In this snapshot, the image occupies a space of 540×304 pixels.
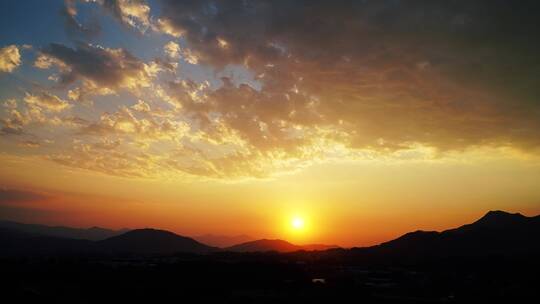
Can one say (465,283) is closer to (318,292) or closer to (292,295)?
(318,292)

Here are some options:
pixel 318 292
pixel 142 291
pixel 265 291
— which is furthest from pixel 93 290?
pixel 318 292

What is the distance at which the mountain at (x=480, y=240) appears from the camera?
10412 cm

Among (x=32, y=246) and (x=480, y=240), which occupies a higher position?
(x=480, y=240)

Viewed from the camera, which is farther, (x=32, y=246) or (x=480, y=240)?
(x=32, y=246)

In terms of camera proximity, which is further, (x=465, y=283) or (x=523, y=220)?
(x=523, y=220)

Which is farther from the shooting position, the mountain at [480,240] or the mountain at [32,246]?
the mountain at [32,246]

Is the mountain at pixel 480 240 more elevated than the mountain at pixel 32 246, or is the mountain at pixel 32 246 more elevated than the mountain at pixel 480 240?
the mountain at pixel 480 240

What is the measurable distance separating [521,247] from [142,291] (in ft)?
285

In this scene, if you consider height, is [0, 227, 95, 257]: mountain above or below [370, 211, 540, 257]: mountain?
below

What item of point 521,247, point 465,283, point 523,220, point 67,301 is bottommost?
point 67,301

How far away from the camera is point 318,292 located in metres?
60.0

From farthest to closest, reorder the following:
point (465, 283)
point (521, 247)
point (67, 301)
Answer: point (521, 247)
point (465, 283)
point (67, 301)

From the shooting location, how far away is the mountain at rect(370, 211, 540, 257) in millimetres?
104125

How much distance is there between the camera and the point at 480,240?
111000 mm
